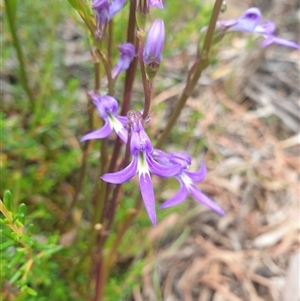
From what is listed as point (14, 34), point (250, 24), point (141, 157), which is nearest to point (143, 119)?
point (141, 157)

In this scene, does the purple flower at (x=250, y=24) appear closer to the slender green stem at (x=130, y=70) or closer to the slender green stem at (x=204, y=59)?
the slender green stem at (x=204, y=59)

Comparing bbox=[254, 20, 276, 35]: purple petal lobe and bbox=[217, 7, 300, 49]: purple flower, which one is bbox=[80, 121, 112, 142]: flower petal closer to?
bbox=[217, 7, 300, 49]: purple flower

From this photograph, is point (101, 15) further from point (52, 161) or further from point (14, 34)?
point (52, 161)

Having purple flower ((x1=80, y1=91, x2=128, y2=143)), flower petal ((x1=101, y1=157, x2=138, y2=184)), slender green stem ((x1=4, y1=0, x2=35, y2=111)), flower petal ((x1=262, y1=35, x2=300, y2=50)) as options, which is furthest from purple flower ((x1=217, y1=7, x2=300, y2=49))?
slender green stem ((x1=4, y1=0, x2=35, y2=111))

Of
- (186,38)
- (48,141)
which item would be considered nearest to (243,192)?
(186,38)

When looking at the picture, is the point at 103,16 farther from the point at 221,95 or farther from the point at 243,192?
the point at 221,95

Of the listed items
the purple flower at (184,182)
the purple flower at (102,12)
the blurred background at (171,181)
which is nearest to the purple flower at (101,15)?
the purple flower at (102,12)
